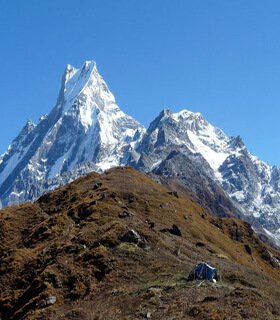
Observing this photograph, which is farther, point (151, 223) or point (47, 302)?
point (151, 223)

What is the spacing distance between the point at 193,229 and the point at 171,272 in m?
32.9

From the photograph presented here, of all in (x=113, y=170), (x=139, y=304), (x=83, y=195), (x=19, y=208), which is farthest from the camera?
(x=113, y=170)

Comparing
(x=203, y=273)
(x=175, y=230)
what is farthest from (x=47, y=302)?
(x=175, y=230)

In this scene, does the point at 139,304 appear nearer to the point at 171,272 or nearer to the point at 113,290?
the point at 113,290

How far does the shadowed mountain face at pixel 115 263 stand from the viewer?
43.5 meters

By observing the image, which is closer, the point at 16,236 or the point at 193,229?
the point at 16,236

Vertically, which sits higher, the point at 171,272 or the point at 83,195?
the point at 83,195

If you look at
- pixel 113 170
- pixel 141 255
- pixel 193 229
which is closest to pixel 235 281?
pixel 141 255

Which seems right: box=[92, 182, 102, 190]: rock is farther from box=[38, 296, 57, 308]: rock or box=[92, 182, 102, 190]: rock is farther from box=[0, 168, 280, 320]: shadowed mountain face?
box=[38, 296, 57, 308]: rock

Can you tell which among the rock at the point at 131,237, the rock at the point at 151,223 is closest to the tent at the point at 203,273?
the rock at the point at 131,237

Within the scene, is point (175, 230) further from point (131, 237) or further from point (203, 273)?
point (203, 273)

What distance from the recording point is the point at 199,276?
50.3 meters

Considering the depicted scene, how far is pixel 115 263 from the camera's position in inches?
2186

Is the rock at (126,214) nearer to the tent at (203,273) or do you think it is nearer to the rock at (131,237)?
the rock at (131,237)
